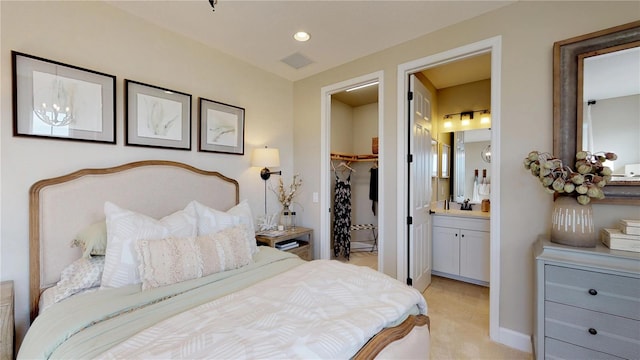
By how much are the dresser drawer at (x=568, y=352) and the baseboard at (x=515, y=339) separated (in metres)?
0.46

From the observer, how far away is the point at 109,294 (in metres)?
1.39

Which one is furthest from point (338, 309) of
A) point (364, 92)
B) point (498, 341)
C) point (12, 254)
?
point (364, 92)

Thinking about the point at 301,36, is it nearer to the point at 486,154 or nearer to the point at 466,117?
the point at 466,117

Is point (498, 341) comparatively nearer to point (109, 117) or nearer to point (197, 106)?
point (197, 106)

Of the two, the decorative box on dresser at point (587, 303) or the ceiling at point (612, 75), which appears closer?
the decorative box on dresser at point (587, 303)

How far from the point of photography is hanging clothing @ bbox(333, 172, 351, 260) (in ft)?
14.0

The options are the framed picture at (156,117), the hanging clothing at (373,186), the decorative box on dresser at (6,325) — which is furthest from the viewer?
the hanging clothing at (373,186)

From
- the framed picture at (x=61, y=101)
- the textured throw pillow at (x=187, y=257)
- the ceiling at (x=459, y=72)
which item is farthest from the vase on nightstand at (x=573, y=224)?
the framed picture at (x=61, y=101)

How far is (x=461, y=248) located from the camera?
3154mm

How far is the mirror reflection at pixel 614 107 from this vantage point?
1.61 metres

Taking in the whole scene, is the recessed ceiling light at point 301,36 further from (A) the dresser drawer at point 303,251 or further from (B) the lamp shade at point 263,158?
(A) the dresser drawer at point 303,251

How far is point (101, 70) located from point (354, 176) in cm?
390

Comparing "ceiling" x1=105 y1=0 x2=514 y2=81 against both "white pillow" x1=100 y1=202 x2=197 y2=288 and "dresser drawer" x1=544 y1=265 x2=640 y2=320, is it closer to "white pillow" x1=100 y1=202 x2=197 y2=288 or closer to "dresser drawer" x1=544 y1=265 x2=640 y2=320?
"white pillow" x1=100 y1=202 x2=197 y2=288

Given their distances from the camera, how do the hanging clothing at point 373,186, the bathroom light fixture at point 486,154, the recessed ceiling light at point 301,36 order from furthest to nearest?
Answer: the hanging clothing at point 373,186 → the bathroom light fixture at point 486,154 → the recessed ceiling light at point 301,36
